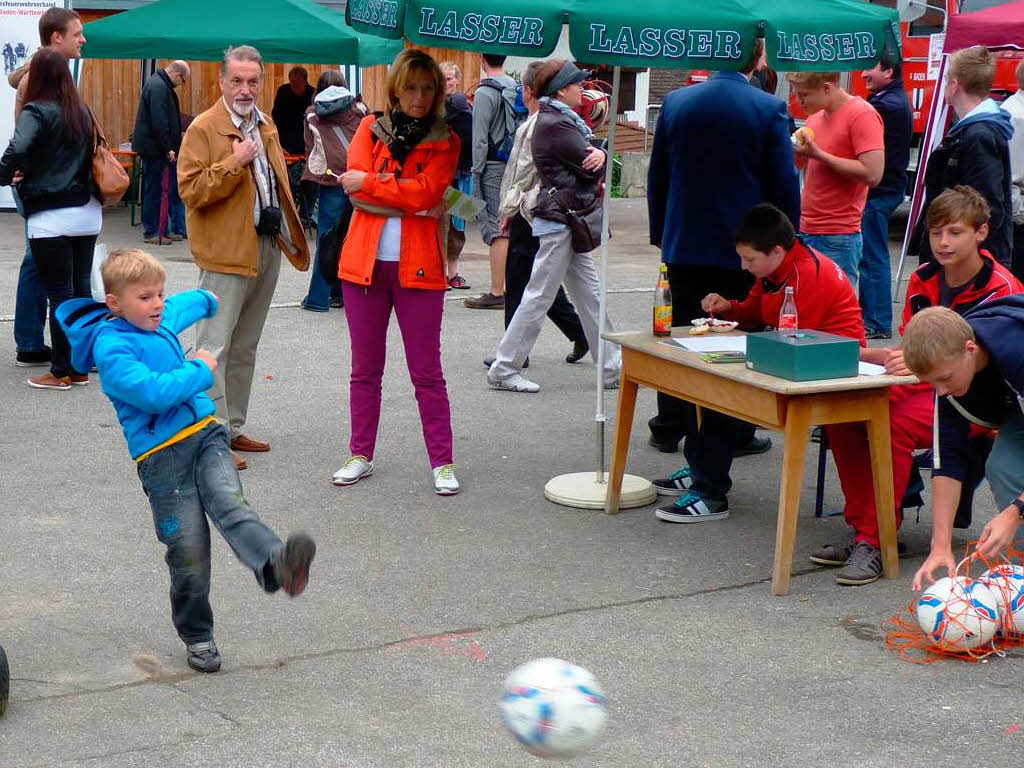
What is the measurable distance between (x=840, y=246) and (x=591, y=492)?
3.09m

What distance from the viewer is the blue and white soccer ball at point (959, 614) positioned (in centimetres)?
440

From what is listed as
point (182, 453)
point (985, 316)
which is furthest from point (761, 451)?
point (182, 453)

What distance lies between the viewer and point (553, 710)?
3049 millimetres

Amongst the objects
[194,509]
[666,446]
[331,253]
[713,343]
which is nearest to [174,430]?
[194,509]

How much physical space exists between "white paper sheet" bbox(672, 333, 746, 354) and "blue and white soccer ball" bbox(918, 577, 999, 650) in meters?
1.31

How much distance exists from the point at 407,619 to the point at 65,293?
411cm

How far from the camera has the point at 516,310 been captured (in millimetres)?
8281

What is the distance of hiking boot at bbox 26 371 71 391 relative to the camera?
7.99 meters

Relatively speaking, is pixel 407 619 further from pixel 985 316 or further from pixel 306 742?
pixel 985 316

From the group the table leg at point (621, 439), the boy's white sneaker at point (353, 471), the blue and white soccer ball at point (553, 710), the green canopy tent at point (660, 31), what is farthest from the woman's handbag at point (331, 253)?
the blue and white soccer ball at point (553, 710)

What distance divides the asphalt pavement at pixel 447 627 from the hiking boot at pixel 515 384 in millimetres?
909

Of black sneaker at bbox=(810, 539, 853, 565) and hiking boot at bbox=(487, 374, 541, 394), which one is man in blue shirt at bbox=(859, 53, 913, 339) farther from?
black sneaker at bbox=(810, 539, 853, 565)

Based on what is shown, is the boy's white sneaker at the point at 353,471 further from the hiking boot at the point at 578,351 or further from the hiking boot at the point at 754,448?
the hiking boot at the point at 578,351

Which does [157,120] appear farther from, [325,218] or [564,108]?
[564,108]
